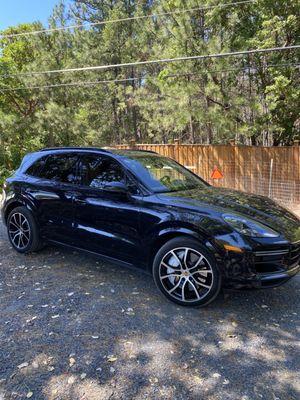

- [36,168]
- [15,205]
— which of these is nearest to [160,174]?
[36,168]

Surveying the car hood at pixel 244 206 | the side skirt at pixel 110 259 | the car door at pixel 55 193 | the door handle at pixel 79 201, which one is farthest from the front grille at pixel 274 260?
the car door at pixel 55 193

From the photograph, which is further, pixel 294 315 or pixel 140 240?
pixel 140 240

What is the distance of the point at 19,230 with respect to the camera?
5023mm

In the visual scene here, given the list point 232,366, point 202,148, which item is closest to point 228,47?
point 202,148

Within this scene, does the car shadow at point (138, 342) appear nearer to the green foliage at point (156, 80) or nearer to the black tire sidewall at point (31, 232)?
the black tire sidewall at point (31, 232)

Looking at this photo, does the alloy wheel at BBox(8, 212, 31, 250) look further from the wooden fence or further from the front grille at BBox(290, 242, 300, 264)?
the wooden fence

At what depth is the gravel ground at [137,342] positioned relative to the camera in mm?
2357

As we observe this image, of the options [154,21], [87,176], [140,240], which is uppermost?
[154,21]

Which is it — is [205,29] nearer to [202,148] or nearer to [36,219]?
[202,148]

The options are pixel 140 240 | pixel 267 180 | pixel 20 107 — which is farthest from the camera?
pixel 20 107

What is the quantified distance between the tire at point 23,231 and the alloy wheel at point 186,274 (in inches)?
86.4

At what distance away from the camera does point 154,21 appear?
42.7 ft

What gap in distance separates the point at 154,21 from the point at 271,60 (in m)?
5.02

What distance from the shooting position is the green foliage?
10273 millimetres
